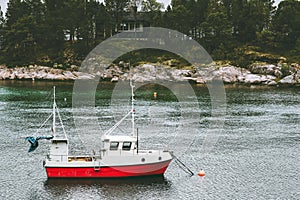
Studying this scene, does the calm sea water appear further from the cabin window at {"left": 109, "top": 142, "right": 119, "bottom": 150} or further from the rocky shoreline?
the rocky shoreline

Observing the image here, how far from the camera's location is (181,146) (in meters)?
65.7

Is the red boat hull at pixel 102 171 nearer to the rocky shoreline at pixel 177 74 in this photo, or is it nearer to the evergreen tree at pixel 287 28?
the rocky shoreline at pixel 177 74

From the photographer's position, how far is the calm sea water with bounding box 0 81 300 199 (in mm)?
47375

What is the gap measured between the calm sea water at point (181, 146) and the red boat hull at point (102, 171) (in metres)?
0.66

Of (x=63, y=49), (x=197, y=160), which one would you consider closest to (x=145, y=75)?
(x=63, y=49)

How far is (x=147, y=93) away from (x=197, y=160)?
67.0 metres

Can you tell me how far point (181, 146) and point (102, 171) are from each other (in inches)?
722

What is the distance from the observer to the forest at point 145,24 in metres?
164

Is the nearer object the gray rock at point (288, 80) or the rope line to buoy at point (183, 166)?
the rope line to buoy at point (183, 166)

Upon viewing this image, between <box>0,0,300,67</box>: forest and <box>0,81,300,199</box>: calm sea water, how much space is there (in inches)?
1825

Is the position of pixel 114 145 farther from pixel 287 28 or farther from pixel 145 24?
pixel 145 24

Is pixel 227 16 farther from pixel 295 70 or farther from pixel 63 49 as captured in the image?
pixel 63 49

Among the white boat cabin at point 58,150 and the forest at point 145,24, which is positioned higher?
the forest at point 145,24

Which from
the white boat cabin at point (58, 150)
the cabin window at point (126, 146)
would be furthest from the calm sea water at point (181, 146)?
the cabin window at point (126, 146)
